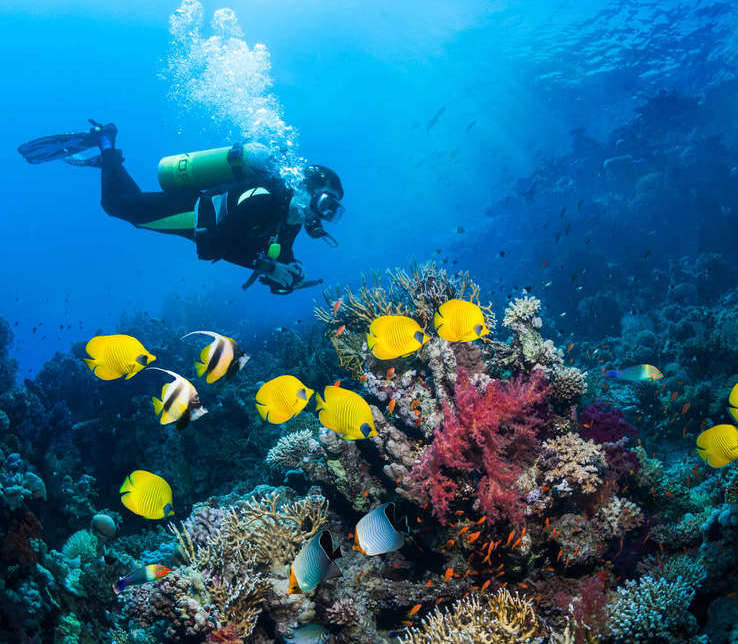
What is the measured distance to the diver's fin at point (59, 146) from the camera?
8188 mm

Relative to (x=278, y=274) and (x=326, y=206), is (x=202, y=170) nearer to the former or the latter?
(x=326, y=206)

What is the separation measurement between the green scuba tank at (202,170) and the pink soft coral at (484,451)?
545 centimetres

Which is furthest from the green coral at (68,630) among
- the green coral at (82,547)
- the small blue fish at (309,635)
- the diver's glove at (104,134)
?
the diver's glove at (104,134)

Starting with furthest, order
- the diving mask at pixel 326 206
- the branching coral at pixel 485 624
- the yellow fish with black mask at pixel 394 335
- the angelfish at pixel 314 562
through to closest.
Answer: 1. the diving mask at pixel 326 206
2. the yellow fish with black mask at pixel 394 335
3. the branching coral at pixel 485 624
4. the angelfish at pixel 314 562

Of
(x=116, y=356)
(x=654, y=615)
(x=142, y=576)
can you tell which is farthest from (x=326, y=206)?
(x=654, y=615)

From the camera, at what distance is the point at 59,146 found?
830 centimetres

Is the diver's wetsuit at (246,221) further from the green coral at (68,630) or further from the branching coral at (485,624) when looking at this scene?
the branching coral at (485,624)

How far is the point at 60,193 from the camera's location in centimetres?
8306

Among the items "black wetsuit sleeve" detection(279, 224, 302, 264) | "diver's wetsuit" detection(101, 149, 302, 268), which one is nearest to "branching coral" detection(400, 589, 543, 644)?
"diver's wetsuit" detection(101, 149, 302, 268)

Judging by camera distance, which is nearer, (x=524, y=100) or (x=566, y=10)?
(x=566, y=10)

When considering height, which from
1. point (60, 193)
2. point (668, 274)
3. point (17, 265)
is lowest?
point (668, 274)

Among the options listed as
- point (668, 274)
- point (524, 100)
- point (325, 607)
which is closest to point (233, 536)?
point (325, 607)

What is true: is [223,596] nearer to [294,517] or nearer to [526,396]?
[294,517]

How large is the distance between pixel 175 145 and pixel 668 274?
284ft
